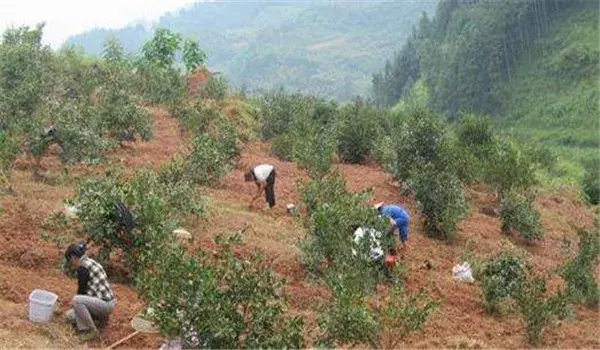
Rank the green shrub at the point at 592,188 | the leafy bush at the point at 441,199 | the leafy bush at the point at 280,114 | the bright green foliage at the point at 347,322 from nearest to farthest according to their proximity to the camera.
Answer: the bright green foliage at the point at 347,322, the leafy bush at the point at 441,199, the leafy bush at the point at 280,114, the green shrub at the point at 592,188

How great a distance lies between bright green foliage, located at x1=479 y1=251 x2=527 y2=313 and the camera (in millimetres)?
11773

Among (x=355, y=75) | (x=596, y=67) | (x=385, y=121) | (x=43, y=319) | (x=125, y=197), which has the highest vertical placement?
(x=125, y=197)

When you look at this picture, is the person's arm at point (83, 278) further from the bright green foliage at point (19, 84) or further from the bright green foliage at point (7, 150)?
the bright green foliage at point (19, 84)

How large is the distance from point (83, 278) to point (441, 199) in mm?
8997

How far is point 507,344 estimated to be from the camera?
10.5 metres

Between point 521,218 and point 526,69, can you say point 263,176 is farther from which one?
point 526,69

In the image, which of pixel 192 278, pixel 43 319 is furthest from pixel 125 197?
pixel 192 278

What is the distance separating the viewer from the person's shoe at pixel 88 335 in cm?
862

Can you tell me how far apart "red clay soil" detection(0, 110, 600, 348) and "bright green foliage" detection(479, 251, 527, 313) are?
0.29 m

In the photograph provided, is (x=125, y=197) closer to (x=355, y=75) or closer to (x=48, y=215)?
(x=48, y=215)

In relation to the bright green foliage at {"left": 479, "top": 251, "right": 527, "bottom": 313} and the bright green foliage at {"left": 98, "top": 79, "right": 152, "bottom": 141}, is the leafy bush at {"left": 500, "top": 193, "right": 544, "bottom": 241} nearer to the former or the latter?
the bright green foliage at {"left": 479, "top": 251, "right": 527, "bottom": 313}

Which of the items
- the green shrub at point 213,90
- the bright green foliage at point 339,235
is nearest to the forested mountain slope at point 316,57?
the green shrub at point 213,90

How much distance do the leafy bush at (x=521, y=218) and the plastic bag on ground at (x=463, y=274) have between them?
4.51 m

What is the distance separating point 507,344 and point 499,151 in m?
11.8
